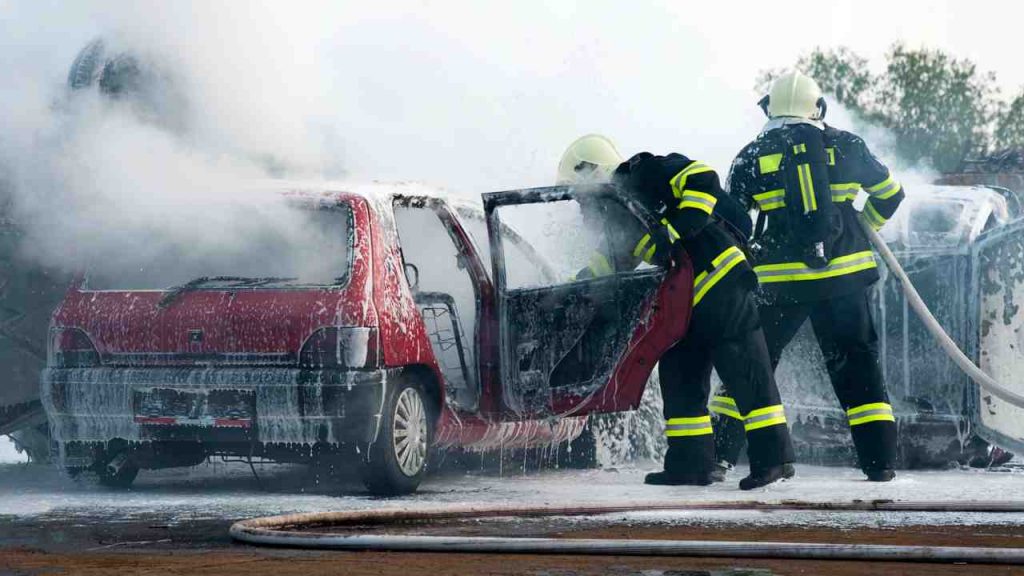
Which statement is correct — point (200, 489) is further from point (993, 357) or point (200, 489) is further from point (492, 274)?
point (993, 357)

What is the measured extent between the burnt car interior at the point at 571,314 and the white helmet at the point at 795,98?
44.1 inches

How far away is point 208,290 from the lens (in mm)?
7852

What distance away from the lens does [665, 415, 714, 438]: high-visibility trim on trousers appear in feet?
27.9

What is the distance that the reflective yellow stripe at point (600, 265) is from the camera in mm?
8398

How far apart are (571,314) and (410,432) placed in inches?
40.4

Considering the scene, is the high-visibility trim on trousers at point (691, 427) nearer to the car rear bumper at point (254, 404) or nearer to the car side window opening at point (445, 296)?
the car side window opening at point (445, 296)

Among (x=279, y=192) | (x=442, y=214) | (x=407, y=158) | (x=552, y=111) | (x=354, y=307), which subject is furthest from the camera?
(x=552, y=111)

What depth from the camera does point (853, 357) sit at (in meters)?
8.62

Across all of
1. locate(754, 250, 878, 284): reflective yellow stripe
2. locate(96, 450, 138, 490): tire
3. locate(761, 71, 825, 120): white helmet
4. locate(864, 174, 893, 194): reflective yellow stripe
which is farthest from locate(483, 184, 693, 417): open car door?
locate(96, 450, 138, 490): tire

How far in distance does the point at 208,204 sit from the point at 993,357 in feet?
→ 13.8

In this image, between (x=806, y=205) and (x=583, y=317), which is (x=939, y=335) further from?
(x=583, y=317)

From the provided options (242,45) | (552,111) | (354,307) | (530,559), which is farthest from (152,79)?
(552,111)

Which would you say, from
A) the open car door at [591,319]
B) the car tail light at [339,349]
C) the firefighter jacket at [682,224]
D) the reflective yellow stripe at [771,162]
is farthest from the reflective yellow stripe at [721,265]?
the car tail light at [339,349]

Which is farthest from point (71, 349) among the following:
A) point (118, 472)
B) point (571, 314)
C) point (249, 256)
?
point (571, 314)
